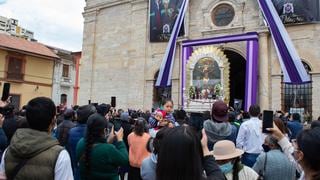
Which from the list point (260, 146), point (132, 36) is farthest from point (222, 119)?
point (132, 36)

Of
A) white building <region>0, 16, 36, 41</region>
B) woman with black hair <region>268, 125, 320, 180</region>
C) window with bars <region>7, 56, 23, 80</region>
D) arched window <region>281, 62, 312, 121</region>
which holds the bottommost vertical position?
woman with black hair <region>268, 125, 320, 180</region>

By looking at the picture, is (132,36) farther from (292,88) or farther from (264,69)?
(292,88)

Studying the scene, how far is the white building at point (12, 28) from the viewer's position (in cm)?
3494

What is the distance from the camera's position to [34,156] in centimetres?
231

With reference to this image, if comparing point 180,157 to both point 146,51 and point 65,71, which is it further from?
point 65,71

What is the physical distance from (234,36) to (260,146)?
10957mm

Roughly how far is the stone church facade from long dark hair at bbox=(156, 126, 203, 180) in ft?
46.9

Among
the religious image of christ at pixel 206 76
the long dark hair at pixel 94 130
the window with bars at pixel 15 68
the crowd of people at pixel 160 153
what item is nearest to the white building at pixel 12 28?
the window with bars at pixel 15 68

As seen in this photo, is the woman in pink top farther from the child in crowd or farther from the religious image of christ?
the religious image of christ

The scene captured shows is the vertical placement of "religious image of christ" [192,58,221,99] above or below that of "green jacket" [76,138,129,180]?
above

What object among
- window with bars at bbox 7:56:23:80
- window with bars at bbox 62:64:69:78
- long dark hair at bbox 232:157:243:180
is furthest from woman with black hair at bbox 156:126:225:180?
window with bars at bbox 62:64:69:78

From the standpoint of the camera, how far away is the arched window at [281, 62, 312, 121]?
48.7 ft

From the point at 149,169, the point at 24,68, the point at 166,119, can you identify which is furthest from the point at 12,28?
the point at 149,169

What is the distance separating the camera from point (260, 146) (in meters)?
5.97
